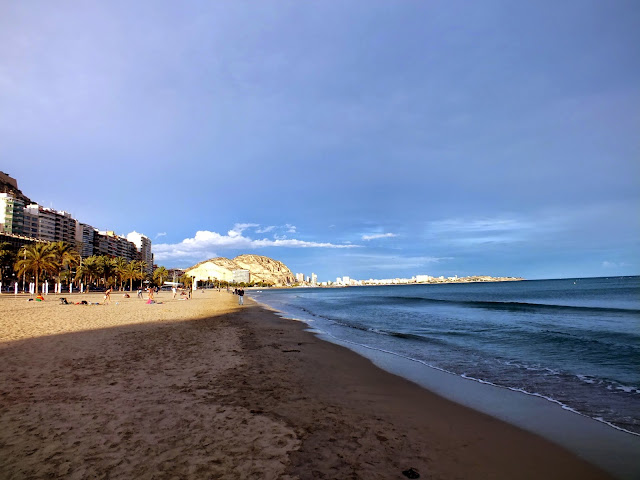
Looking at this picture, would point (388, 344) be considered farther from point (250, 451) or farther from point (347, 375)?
point (250, 451)

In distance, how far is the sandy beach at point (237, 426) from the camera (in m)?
4.44

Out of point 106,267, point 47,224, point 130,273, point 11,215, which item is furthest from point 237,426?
point 47,224

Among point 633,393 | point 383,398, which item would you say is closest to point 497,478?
point 383,398

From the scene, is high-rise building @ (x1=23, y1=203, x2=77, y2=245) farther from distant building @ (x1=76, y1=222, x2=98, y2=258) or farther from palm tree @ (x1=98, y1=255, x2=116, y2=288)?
palm tree @ (x1=98, y1=255, x2=116, y2=288)

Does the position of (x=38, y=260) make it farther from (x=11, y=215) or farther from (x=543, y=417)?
(x=11, y=215)

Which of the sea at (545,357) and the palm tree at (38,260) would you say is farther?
the palm tree at (38,260)

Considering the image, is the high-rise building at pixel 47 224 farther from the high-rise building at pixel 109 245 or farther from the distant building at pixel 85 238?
the high-rise building at pixel 109 245

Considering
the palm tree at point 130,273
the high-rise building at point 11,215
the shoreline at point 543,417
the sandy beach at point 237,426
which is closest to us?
the sandy beach at point 237,426

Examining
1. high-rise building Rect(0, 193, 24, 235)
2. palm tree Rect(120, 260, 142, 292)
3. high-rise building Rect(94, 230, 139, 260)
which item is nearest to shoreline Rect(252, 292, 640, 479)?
palm tree Rect(120, 260, 142, 292)

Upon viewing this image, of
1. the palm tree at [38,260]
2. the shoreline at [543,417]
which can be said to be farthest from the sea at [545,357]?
the palm tree at [38,260]

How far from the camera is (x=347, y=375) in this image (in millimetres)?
10039

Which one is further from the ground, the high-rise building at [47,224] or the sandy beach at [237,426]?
the high-rise building at [47,224]

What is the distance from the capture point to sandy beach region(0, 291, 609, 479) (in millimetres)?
4441

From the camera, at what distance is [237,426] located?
5684mm
